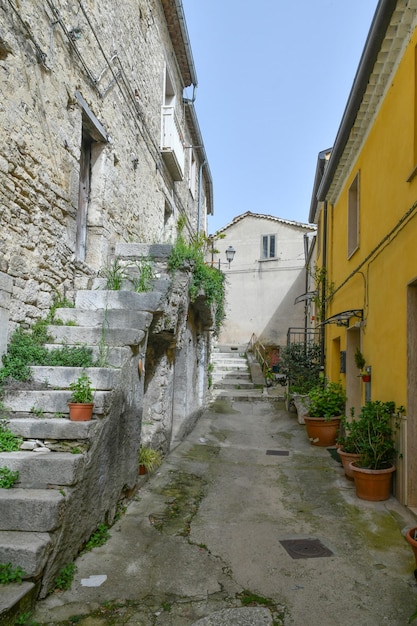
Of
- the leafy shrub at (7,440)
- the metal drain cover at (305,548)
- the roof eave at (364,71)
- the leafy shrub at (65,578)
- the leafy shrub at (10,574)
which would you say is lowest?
the metal drain cover at (305,548)

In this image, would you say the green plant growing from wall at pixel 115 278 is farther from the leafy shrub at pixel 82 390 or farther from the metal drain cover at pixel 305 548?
the metal drain cover at pixel 305 548

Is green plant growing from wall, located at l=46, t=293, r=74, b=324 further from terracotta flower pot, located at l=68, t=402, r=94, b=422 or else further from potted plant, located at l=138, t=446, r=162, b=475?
potted plant, located at l=138, t=446, r=162, b=475

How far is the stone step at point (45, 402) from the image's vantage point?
12.9 ft

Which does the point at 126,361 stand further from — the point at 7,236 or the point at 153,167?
the point at 153,167

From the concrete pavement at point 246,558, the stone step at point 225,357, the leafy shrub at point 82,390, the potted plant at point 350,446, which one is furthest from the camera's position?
the stone step at point 225,357

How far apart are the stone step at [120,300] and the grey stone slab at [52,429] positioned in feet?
6.32

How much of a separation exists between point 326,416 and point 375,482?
2.82 meters

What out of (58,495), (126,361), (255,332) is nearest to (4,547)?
(58,495)

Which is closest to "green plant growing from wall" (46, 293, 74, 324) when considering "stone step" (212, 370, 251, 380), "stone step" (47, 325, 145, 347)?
"stone step" (47, 325, 145, 347)

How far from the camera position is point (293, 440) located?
27.9 ft

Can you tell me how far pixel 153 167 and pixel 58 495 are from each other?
7476 millimetres

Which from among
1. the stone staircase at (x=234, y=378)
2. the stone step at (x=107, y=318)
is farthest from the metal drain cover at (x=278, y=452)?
the stone staircase at (x=234, y=378)

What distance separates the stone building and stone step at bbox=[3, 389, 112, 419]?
0.04 ft

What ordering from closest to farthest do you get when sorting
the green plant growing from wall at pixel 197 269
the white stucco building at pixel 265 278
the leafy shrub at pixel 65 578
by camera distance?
1. the leafy shrub at pixel 65 578
2. the green plant growing from wall at pixel 197 269
3. the white stucco building at pixel 265 278
